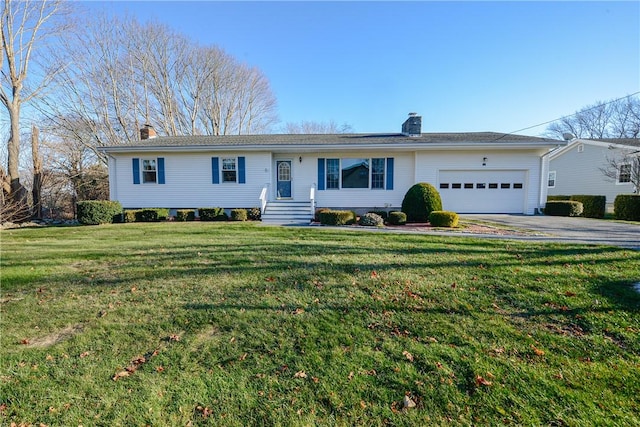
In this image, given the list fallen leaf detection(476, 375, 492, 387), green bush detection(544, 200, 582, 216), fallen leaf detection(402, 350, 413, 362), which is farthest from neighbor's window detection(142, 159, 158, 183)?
green bush detection(544, 200, 582, 216)

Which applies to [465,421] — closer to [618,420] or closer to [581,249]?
[618,420]

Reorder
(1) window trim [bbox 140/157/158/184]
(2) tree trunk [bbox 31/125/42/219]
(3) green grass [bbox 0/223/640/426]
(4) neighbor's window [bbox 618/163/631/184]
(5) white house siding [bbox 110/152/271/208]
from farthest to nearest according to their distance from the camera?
(4) neighbor's window [bbox 618/163/631/184], (2) tree trunk [bbox 31/125/42/219], (1) window trim [bbox 140/157/158/184], (5) white house siding [bbox 110/152/271/208], (3) green grass [bbox 0/223/640/426]

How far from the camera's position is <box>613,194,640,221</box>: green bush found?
11.7 m

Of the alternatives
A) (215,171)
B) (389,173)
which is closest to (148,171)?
(215,171)

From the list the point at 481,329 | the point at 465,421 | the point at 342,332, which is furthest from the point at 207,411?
the point at 481,329

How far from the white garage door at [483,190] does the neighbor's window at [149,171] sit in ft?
43.8

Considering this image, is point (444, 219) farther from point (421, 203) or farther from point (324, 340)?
point (324, 340)

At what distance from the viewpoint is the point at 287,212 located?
12.1 m

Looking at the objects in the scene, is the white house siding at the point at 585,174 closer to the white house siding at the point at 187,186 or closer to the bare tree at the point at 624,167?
A: the bare tree at the point at 624,167

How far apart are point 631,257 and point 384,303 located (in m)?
4.90

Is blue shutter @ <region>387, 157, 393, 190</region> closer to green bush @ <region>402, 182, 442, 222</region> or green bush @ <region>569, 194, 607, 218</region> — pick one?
green bush @ <region>402, 182, 442, 222</region>

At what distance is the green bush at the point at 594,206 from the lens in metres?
12.7

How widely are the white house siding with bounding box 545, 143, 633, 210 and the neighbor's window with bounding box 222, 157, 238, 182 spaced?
22010 mm

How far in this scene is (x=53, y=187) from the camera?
1652cm
